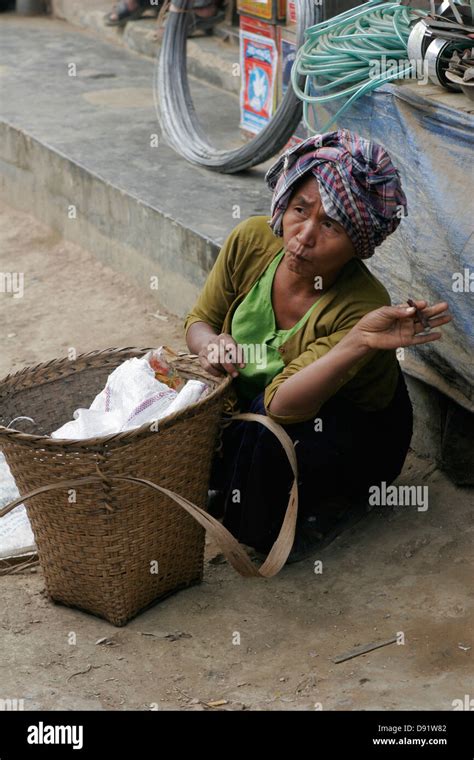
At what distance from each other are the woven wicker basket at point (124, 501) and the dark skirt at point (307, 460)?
139 mm

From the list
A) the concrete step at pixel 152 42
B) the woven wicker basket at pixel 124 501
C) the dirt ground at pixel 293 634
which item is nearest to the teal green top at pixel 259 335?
the woven wicker basket at pixel 124 501

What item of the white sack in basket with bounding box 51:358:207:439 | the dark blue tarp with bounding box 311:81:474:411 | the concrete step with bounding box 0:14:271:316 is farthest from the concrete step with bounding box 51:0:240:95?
the white sack in basket with bounding box 51:358:207:439

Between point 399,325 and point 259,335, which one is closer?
point 399,325

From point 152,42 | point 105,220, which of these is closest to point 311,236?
point 105,220

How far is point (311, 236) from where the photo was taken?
2643 mm

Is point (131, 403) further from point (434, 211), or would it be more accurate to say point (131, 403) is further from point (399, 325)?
point (434, 211)

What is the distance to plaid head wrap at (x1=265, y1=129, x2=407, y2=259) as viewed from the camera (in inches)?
101

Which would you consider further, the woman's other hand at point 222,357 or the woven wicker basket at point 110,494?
the woman's other hand at point 222,357

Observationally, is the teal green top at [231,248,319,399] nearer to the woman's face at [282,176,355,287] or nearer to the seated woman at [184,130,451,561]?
the seated woman at [184,130,451,561]

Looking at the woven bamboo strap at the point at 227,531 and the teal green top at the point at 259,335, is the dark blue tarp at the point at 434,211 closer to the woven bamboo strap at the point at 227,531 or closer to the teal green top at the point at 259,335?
the teal green top at the point at 259,335

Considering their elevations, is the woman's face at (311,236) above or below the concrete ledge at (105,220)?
above

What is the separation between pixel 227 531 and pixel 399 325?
63 centimetres

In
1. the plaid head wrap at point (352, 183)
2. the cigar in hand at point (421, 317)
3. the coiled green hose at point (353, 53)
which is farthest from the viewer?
the coiled green hose at point (353, 53)

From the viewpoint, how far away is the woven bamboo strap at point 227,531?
2.51 meters
